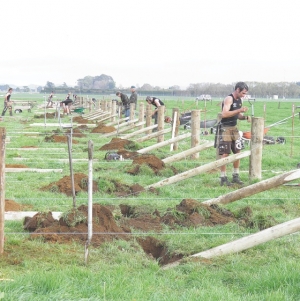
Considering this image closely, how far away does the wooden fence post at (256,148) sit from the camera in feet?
37.8

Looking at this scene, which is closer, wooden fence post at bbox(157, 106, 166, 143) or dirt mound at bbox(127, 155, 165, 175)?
dirt mound at bbox(127, 155, 165, 175)

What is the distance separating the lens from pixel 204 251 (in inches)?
259

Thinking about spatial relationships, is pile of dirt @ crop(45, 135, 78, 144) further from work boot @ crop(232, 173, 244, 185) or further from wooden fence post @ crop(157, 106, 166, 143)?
work boot @ crop(232, 173, 244, 185)

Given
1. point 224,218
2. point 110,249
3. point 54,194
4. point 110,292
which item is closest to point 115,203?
point 54,194

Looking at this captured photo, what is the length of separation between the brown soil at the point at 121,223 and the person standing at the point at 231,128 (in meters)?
3.04

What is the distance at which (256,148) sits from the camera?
11.5 meters

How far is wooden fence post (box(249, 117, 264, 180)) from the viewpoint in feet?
37.8

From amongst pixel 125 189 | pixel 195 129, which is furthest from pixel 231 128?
pixel 195 129

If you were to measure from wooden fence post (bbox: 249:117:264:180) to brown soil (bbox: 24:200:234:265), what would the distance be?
3191mm

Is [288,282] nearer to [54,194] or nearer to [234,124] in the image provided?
[54,194]

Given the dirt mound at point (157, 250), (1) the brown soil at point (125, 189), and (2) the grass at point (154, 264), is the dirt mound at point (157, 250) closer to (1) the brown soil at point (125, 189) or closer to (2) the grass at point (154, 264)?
(2) the grass at point (154, 264)

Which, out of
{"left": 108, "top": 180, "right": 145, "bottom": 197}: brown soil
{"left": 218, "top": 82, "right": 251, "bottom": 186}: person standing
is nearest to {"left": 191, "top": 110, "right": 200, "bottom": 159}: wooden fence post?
{"left": 218, "top": 82, "right": 251, "bottom": 186}: person standing

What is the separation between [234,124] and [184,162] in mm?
2433

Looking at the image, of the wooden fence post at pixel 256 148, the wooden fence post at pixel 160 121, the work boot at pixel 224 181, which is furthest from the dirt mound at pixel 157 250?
the wooden fence post at pixel 160 121
